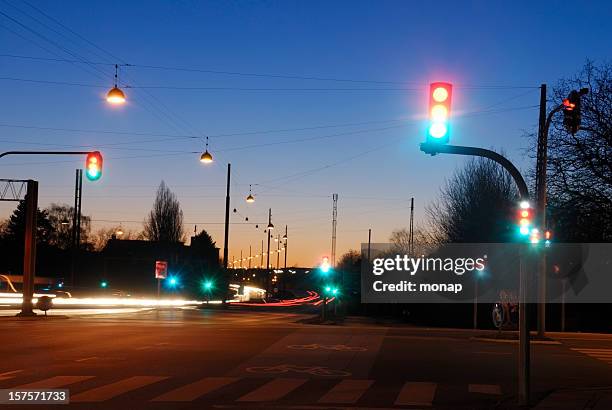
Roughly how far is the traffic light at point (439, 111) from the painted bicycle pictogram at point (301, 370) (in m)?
7.27

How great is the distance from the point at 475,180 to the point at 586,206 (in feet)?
73.0

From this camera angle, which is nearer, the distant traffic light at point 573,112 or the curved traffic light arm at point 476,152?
the curved traffic light arm at point 476,152

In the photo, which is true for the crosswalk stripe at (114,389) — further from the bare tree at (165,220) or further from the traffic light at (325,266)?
the bare tree at (165,220)

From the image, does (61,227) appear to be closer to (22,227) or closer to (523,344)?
(22,227)

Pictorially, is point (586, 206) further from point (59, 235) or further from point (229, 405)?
point (59, 235)

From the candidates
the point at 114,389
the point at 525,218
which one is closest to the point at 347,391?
the point at 114,389

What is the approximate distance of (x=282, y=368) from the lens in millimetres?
18688

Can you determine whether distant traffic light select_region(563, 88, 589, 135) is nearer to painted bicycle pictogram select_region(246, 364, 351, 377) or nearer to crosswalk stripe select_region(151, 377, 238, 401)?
painted bicycle pictogram select_region(246, 364, 351, 377)

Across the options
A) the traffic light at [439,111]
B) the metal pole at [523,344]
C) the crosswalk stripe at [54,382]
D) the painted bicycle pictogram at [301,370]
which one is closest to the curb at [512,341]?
the painted bicycle pictogram at [301,370]

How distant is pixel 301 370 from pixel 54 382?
5.64 meters

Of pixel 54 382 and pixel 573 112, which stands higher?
pixel 573 112

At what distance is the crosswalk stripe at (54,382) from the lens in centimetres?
1461

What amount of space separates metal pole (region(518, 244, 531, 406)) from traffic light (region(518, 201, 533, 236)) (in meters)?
0.27

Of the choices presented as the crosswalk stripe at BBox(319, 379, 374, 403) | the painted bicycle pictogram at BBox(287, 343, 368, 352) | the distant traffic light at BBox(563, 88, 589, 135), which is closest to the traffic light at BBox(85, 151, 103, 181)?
the painted bicycle pictogram at BBox(287, 343, 368, 352)
